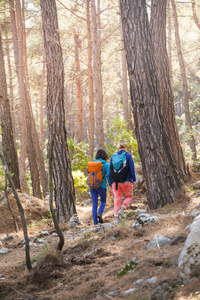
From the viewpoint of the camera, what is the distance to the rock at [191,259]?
8.63 ft

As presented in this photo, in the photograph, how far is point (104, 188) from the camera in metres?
7.03

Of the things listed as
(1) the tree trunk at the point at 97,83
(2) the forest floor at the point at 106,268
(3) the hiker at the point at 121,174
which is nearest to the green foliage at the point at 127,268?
(2) the forest floor at the point at 106,268

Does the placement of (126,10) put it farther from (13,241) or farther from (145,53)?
(13,241)

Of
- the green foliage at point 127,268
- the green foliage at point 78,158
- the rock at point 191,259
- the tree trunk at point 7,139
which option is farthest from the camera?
the green foliage at point 78,158

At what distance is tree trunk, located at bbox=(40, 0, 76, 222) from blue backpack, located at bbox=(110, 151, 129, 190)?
225 centimetres

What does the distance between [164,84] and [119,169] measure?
167 inches

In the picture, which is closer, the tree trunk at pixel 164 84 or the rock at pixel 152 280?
the rock at pixel 152 280

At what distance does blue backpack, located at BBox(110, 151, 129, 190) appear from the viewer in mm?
6387

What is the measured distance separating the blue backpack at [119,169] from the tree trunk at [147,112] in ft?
1.67

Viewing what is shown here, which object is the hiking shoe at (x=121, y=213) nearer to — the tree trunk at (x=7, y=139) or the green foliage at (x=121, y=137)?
the tree trunk at (x=7, y=139)

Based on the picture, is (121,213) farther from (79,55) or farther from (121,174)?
(79,55)

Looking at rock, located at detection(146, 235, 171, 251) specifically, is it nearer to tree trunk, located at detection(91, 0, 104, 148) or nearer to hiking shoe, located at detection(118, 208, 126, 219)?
hiking shoe, located at detection(118, 208, 126, 219)

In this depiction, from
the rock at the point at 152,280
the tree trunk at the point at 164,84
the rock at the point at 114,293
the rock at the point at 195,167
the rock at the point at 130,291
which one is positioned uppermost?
the tree trunk at the point at 164,84

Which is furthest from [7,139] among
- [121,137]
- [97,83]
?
[97,83]
